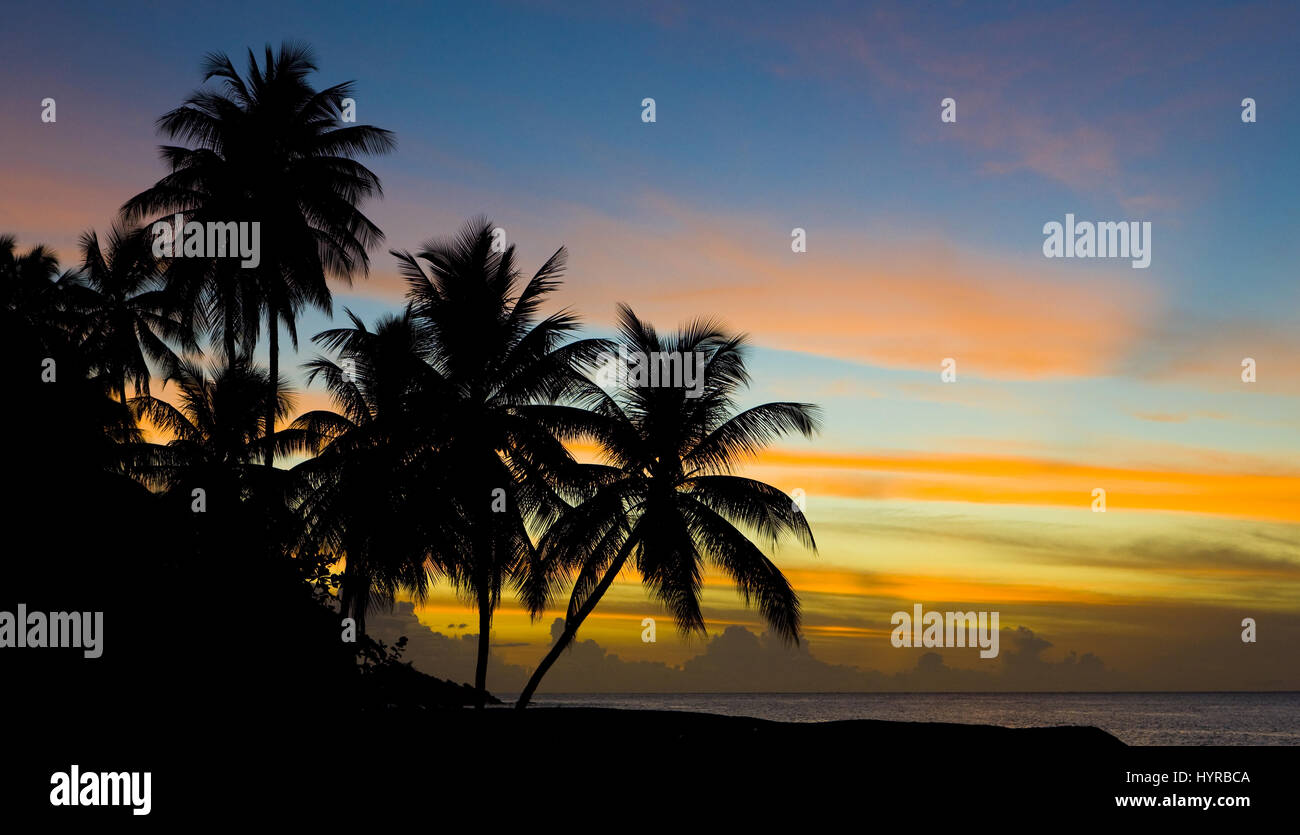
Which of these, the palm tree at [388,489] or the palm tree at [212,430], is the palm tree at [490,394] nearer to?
the palm tree at [388,489]

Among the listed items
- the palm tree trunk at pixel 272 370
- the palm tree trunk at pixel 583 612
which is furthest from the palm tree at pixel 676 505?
the palm tree trunk at pixel 272 370

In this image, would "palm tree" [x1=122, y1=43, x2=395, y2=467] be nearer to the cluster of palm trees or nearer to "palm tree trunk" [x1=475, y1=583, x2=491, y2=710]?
the cluster of palm trees

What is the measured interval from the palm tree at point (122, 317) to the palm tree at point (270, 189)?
4567 millimetres

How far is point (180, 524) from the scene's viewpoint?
74.3 feet

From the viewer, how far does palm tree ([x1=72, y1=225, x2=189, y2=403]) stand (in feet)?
103

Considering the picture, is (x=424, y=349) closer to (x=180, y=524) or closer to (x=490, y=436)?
(x=490, y=436)

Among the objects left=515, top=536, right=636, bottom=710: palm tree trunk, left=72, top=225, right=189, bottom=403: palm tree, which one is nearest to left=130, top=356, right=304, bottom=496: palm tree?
left=72, top=225, right=189, bottom=403: palm tree

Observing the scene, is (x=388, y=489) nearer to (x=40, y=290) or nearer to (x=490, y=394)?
(x=490, y=394)

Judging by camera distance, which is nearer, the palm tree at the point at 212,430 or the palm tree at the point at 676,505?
the palm tree at the point at 676,505

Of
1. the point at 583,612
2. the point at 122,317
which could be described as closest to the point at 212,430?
the point at 122,317

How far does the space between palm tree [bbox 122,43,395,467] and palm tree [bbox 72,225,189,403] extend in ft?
15.0

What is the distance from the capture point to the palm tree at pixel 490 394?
21922 millimetres
